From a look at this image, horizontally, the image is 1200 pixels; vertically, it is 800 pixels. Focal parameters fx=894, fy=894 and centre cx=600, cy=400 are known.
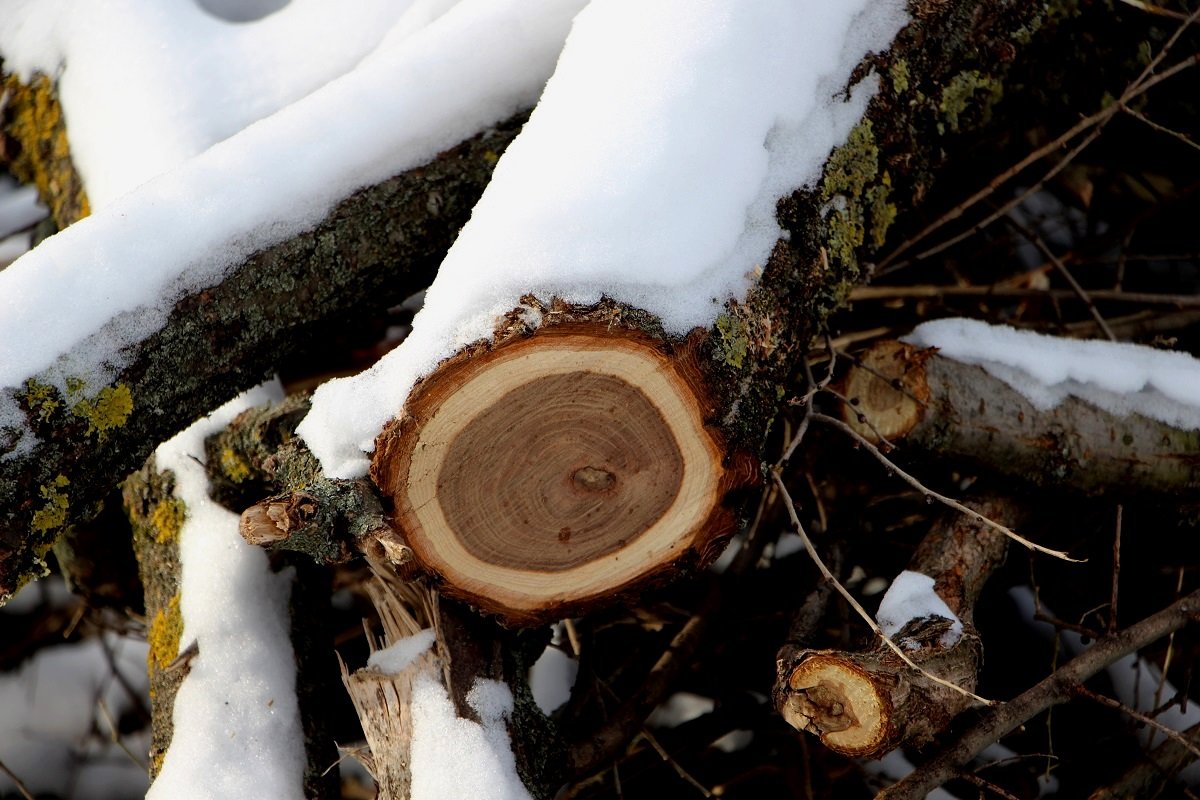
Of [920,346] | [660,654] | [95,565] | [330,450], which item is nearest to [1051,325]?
[920,346]

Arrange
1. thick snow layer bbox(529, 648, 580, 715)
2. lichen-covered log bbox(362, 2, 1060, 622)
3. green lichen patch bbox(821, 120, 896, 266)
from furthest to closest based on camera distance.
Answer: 1. thick snow layer bbox(529, 648, 580, 715)
2. green lichen patch bbox(821, 120, 896, 266)
3. lichen-covered log bbox(362, 2, 1060, 622)

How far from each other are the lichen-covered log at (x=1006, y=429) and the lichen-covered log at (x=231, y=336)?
801 mm

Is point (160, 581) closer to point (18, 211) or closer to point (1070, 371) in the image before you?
point (18, 211)

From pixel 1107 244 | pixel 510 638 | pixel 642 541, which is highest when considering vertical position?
pixel 642 541

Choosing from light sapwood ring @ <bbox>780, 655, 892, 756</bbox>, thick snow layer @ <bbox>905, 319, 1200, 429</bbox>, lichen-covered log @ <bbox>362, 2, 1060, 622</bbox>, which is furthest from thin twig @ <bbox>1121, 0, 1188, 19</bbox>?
light sapwood ring @ <bbox>780, 655, 892, 756</bbox>

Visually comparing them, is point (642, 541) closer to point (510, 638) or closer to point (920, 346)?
point (510, 638)

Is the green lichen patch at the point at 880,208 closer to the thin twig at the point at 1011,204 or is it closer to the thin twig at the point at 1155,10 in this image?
the thin twig at the point at 1011,204

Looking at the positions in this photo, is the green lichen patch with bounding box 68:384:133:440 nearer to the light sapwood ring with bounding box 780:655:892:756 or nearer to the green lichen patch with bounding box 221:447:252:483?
the green lichen patch with bounding box 221:447:252:483

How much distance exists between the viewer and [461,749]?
129 cm

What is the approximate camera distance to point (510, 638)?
145 centimetres

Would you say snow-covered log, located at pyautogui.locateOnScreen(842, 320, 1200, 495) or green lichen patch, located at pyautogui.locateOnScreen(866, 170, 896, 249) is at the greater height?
green lichen patch, located at pyautogui.locateOnScreen(866, 170, 896, 249)

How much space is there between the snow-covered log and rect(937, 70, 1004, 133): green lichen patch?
0.36 metres

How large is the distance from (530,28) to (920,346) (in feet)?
2.94

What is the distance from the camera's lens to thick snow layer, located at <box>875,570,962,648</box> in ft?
4.53
